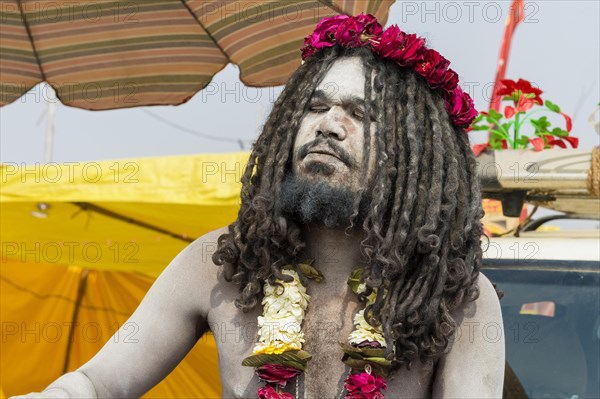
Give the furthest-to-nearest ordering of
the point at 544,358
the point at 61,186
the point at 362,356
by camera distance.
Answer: the point at 61,186
the point at 544,358
the point at 362,356

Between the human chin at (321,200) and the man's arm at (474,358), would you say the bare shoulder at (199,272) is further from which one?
the man's arm at (474,358)

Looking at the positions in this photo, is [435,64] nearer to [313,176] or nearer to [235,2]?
[313,176]

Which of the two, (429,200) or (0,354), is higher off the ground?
(429,200)

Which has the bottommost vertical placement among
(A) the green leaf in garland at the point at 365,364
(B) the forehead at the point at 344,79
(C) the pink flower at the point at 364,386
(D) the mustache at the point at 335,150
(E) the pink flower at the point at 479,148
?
(C) the pink flower at the point at 364,386

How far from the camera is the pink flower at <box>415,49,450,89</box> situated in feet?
8.78

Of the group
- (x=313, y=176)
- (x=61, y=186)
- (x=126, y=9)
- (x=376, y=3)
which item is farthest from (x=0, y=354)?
(x=313, y=176)

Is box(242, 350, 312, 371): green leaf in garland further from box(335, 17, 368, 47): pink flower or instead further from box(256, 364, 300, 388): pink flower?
box(335, 17, 368, 47): pink flower

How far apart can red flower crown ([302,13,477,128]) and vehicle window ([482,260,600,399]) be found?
184cm

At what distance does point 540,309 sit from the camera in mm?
4422

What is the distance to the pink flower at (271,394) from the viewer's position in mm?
2438

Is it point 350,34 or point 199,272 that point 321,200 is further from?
point 350,34

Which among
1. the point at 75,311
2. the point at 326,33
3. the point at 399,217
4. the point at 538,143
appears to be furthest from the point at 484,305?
the point at 75,311

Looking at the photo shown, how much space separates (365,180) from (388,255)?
204mm

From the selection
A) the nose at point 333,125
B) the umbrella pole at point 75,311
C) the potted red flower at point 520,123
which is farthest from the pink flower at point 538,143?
the umbrella pole at point 75,311
